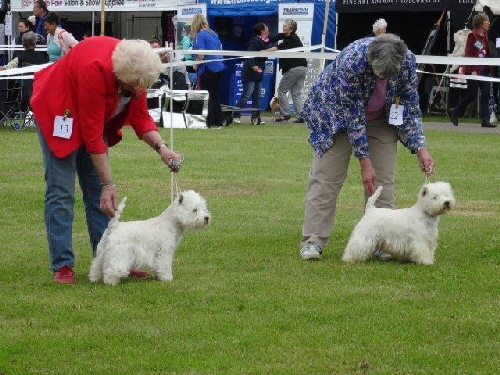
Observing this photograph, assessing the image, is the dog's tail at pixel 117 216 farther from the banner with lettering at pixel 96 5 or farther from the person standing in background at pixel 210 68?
the banner with lettering at pixel 96 5

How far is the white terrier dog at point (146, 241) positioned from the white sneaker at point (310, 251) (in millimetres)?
1108

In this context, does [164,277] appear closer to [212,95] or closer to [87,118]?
[87,118]

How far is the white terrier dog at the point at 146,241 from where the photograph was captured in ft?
20.2

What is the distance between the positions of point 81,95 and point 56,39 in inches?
415

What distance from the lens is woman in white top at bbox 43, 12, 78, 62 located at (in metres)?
15.8

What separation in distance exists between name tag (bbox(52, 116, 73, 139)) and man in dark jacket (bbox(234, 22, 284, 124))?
1333cm

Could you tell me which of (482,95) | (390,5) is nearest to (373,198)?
(482,95)

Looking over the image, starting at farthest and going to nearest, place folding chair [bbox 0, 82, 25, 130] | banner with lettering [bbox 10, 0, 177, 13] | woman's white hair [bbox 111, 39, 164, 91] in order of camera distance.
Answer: banner with lettering [bbox 10, 0, 177, 13] → folding chair [bbox 0, 82, 25, 130] → woman's white hair [bbox 111, 39, 164, 91]

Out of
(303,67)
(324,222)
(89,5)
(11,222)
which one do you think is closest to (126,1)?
(89,5)

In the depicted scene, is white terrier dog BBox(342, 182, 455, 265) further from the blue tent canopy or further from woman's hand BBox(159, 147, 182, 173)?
the blue tent canopy

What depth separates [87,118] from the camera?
5836 mm

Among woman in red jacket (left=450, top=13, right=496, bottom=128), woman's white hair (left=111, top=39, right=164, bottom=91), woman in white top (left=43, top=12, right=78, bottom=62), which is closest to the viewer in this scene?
woman's white hair (left=111, top=39, right=164, bottom=91)

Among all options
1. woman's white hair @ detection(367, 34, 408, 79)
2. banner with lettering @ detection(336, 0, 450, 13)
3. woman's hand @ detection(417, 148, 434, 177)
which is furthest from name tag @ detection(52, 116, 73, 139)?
banner with lettering @ detection(336, 0, 450, 13)

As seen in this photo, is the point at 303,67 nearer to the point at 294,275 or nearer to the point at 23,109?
the point at 23,109
